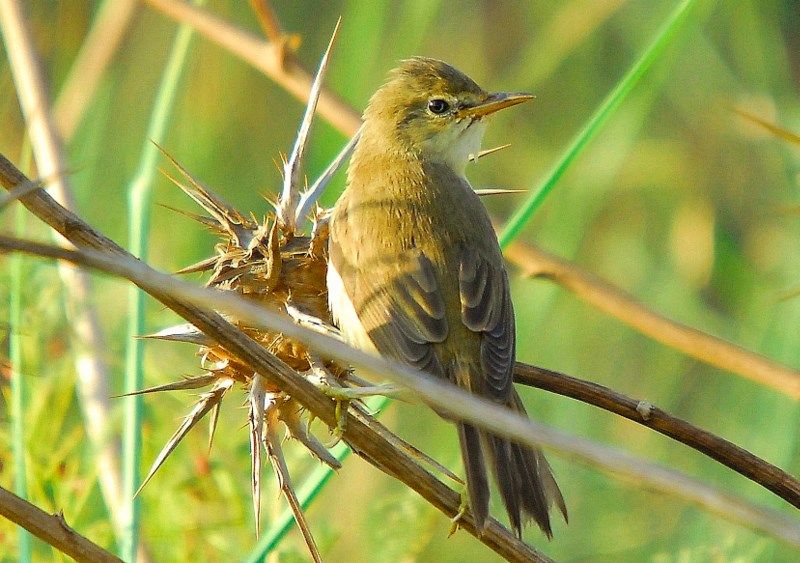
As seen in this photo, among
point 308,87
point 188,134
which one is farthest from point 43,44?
point 308,87

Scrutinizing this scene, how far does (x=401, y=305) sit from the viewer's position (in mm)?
2713

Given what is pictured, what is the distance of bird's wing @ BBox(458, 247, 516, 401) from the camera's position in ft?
8.32

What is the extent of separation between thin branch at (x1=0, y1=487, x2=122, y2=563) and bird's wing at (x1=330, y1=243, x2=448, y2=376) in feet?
2.85

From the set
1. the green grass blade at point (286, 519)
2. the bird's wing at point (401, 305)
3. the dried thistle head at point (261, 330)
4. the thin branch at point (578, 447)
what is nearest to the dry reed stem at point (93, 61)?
the bird's wing at point (401, 305)

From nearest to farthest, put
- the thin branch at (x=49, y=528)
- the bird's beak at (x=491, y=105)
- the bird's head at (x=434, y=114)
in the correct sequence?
1. the thin branch at (x=49, y=528)
2. the bird's beak at (x=491, y=105)
3. the bird's head at (x=434, y=114)

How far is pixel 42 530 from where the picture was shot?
5.73ft

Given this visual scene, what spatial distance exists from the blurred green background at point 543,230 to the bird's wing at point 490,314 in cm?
46

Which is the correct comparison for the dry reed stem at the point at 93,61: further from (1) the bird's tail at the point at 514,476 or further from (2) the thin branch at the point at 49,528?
(2) the thin branch at the point at 49,528

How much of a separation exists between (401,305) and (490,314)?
0.69ft

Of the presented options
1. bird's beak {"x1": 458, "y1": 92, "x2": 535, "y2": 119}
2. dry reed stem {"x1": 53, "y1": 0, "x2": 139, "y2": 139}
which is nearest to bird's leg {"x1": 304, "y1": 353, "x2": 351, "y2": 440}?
bird's beak {"x1": 458, "y1": 92, "x2": 535, "y2": 119}

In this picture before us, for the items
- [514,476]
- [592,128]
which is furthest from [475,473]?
[592,128]

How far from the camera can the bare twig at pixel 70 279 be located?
9.92ft

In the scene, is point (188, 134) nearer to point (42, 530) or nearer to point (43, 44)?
point (43, 44)

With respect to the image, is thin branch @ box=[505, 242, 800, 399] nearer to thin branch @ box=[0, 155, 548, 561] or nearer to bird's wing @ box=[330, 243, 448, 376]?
bird's wing @ box=[330, 243, 448, 376]
